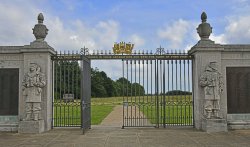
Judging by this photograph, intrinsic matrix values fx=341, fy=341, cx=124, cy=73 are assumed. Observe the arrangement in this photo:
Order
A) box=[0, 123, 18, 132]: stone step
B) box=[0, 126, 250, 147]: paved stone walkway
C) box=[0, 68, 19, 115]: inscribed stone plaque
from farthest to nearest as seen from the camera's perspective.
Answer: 1. box=[0, 68, 19, 115]: inscribed stone plaque
2. box=[0, 123, 18, 132]: stone step
3. box=[0, 126, 250, 147]: paved stone walkway

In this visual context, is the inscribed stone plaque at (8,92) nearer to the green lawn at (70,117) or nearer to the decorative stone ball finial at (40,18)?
the green lawn at (70,117)

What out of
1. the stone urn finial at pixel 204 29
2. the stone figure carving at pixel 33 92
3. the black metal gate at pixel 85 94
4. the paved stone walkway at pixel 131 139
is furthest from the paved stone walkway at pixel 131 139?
the stone urn finial at pixel 204 29

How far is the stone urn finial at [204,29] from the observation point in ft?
44.2

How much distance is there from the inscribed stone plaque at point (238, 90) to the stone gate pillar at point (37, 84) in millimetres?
7116

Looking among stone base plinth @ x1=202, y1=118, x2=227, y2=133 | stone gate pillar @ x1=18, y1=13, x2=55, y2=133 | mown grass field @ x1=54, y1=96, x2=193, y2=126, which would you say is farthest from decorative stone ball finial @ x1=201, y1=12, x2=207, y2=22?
stone gate pillar @ x1=18, y1=13, x2=55, y2=133

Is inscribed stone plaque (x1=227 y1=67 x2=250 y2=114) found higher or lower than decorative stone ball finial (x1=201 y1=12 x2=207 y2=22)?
lower

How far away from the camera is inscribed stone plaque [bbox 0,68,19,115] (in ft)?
43.9

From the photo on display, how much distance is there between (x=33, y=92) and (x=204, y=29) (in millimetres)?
7057

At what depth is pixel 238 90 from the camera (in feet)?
44.1

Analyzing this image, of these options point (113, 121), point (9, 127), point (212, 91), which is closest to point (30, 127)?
point (9, 127)

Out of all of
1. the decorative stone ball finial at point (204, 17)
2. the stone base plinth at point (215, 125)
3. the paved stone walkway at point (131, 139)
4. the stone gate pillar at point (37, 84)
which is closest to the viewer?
the paved stone walkway at point (131, 139)

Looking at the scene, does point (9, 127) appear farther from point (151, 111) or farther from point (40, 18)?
point (151, 111)

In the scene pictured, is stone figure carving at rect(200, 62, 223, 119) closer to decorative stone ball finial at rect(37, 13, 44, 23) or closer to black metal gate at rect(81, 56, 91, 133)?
black metal gate at rect(81, 56, 91, 133)

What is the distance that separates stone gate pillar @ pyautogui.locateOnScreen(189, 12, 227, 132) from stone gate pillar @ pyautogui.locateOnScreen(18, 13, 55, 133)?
5830 mm
